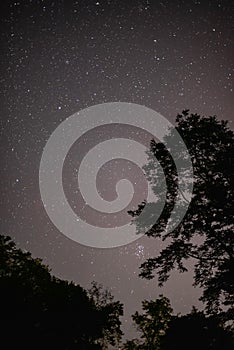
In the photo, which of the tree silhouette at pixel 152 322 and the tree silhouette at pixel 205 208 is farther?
the tree silhouette at pixel 152 322

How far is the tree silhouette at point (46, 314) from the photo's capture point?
65.0 feet

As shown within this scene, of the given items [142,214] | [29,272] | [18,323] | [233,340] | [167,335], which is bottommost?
[233,340]

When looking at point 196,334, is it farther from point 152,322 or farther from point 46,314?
point 152,322

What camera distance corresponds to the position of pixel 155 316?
36.8m

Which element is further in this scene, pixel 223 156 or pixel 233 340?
pixel 233 340

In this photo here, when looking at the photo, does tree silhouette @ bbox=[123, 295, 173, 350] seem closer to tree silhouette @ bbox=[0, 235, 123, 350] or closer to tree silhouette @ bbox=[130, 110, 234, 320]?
tree silhouette @ bbox=[0, 235, 123, 350]

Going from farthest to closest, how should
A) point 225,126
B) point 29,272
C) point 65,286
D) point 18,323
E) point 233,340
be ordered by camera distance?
1. point 29,272
2. point 65,286
3. point 18,323
4. point 233,340
5. point 225,126

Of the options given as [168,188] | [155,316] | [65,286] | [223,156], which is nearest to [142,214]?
[168,188]

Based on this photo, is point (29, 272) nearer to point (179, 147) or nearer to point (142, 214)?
point (142, 214)

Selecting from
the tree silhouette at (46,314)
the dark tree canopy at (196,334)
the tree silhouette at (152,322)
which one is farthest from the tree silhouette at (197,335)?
the tree silhouette at (152,322)

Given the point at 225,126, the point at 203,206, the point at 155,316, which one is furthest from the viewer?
the point at 155,316

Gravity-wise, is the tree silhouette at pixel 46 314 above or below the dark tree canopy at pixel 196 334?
above

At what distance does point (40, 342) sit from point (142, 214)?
1058cm

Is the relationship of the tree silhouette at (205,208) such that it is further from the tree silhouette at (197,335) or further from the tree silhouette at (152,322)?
the tree silhouette at (152,322)
